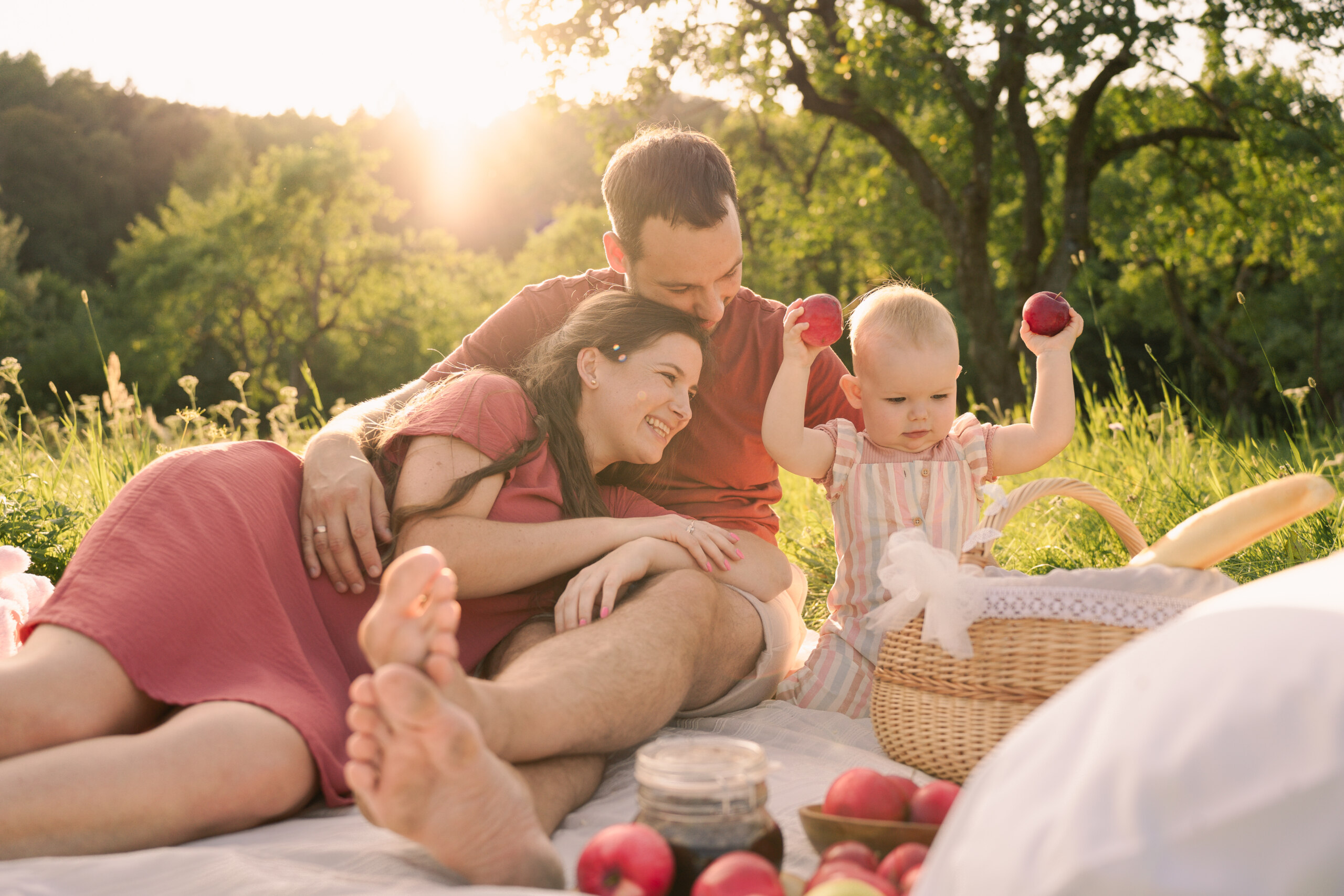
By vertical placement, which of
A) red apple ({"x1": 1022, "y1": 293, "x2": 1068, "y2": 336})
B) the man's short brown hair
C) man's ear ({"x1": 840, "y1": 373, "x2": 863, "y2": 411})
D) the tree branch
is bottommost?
man's ear ({"x1": 840, "y1": 373, "x2": 863, "y2": 411})

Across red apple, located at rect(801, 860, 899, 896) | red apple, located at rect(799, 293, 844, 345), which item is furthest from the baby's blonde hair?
red apple, located at rect(801, 860, 899, 896)

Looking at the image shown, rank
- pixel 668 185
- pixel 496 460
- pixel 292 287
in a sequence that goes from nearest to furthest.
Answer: pixel 496 460
pixel 668 185
pixel 292 287

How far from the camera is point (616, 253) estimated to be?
2.99 m

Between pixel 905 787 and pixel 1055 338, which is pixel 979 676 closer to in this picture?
pixel 905 787

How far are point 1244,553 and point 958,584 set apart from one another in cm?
196

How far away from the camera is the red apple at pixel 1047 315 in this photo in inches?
95.0

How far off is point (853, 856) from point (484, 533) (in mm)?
1047

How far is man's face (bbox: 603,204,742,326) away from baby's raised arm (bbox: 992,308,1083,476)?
0.81m

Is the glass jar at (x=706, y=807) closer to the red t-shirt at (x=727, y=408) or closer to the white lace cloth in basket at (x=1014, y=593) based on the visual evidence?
the white lace cloth in basket at (x=1014, y=593)

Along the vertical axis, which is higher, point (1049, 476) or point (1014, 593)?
point (1014, 593)

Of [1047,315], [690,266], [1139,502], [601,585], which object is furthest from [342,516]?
[1139,502]

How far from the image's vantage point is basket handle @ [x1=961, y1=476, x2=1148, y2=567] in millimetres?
2023

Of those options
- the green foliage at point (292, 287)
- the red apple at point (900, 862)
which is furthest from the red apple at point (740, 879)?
the green foliage at point (292, 287)

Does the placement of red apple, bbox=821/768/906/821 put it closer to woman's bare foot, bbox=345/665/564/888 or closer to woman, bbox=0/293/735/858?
woman's bare foot, bbox=345/665/564/888
